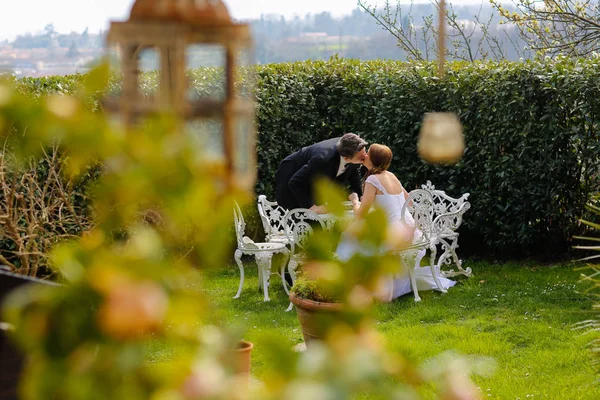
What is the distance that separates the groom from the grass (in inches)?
37.3

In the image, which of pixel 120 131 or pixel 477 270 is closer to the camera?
pixel 120 131

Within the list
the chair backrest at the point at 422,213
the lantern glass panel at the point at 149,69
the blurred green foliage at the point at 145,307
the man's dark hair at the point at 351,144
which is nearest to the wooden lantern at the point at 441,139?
the chair backrest at the point at 422,213

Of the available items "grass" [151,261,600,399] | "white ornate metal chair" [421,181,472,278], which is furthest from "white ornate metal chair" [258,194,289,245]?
"white ornate metal chair" [421,181,472,278]

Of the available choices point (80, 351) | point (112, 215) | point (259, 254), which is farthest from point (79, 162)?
point (259, 254)

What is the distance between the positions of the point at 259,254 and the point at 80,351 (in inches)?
235

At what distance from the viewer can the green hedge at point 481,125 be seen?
284 inches

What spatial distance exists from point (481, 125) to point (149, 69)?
22.6ft

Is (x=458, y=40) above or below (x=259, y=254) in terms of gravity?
above

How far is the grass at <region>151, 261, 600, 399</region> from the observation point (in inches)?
178

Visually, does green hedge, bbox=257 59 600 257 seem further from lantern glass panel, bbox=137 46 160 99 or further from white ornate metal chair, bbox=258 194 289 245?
lantern glass panel, bbox=137 46 160 99

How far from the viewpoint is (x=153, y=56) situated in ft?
3.57

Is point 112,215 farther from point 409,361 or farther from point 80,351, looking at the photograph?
point 409,361

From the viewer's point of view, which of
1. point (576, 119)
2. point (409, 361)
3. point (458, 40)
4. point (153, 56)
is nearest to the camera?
point (409, 361)

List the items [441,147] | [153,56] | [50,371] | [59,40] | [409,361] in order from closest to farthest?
[50,371]
[409,361]
[153,56]
[59,40]
[441,147]
